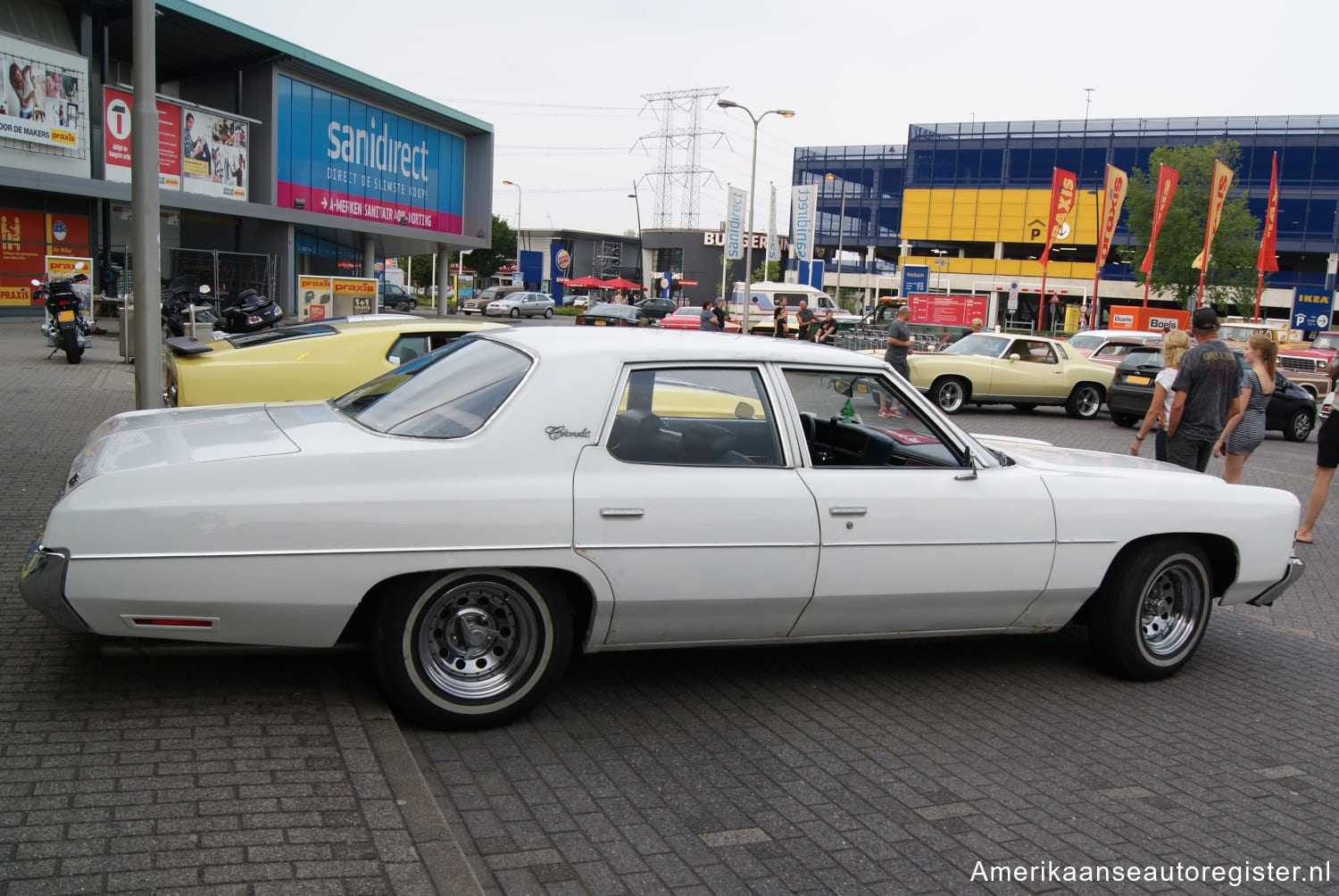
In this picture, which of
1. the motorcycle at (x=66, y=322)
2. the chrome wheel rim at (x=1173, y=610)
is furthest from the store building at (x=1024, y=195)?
the chrome wheel rim at (x=1173, y=610)

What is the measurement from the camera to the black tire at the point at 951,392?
18.8 m

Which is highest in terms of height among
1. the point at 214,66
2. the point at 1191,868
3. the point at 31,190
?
the point at 214,66

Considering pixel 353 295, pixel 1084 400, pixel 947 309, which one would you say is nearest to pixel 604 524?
pixel 1084 400

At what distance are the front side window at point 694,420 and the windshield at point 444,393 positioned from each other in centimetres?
48

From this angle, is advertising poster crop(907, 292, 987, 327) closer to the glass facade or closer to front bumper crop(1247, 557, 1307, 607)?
front bumper crop(1247, 557, 1307, 607)

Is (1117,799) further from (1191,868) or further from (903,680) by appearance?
(903,680)

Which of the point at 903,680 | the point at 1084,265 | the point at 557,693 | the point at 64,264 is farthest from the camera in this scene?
the point at 1084,265

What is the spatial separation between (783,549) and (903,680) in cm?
114

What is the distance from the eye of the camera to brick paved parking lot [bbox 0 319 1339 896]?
3.05m

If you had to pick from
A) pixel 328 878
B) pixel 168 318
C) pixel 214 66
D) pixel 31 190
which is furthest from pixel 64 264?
pixel 328 878

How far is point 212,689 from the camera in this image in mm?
4121

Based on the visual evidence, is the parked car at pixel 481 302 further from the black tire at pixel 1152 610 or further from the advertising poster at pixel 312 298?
the black tire at pixel 1152 610

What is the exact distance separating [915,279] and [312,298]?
2307 centimetres

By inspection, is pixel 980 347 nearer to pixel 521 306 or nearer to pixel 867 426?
pixel 867 426
